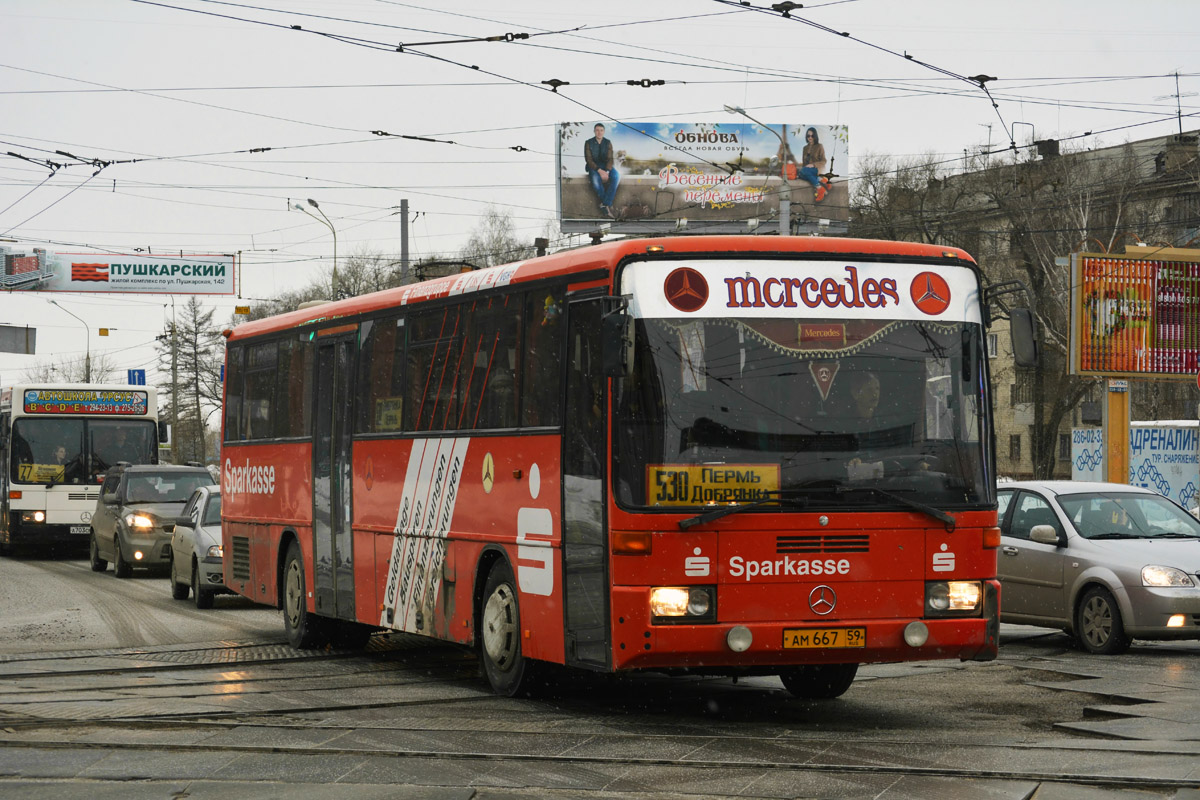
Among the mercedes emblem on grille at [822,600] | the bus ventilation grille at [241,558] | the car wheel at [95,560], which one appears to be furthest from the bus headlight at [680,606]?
the car wheel at [95,560]

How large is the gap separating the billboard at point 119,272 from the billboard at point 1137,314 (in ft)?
130

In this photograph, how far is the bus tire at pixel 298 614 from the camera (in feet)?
51.6

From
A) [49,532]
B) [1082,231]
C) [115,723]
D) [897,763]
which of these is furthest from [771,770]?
[1082,231]

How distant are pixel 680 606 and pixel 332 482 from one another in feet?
19.1

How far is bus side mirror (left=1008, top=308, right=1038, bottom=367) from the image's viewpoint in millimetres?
10594

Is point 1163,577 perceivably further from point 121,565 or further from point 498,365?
point 121,565

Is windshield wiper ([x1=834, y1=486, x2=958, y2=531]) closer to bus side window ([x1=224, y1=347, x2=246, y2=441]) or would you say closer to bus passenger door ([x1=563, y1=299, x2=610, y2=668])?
bus passenger door ([x1=563, y1=299, x2=610, y2=668])

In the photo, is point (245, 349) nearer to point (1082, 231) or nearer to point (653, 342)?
point (653, 342)

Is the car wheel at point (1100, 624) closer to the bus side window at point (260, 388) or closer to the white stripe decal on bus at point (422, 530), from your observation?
the white stripe decal on bus at point (422, 530)

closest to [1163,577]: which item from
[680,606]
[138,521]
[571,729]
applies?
[680,606]

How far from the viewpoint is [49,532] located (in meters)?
33.7

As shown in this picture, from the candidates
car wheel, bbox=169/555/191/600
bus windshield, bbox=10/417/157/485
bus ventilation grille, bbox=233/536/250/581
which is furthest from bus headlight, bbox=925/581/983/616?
bus windshield, bbox=10/417/157/485

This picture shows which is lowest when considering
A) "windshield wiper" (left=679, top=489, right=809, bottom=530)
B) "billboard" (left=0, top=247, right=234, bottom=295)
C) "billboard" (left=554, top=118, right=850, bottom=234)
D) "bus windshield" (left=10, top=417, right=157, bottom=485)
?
"windshield wiper" (left=679, top=489, right=809, bottom=530)

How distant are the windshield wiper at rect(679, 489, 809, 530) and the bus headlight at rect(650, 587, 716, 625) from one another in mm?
368
